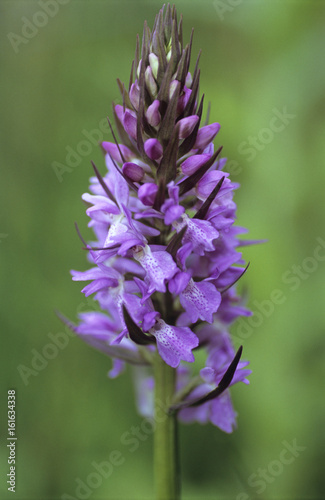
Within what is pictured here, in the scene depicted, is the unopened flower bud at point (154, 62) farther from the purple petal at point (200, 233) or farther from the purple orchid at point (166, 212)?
the purple petal at point (200, 233)

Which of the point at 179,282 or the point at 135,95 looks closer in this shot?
the point at 179,282

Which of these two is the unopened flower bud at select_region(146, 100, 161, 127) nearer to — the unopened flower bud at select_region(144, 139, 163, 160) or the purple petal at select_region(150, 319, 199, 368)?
the unopened flower bud at select_region(144, 139, 163, 160)

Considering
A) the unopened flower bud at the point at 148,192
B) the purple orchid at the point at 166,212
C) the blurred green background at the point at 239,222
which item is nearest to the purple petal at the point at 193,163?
the purple orchid at the point at 166,212

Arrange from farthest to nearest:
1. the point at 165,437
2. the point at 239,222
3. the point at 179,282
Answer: the point at 239,222
the point at 165,437
the point at 179,282

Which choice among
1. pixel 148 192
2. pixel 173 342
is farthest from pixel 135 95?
pixel 173 342

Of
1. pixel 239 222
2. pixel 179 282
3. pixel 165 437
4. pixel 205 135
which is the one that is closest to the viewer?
pixel 179 282

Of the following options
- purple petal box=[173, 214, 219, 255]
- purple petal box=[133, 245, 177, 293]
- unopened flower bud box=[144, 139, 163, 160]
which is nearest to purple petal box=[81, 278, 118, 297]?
purple petal box=[133, 245, 177, 293]

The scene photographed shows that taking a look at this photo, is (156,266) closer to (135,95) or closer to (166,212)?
(166,212)
